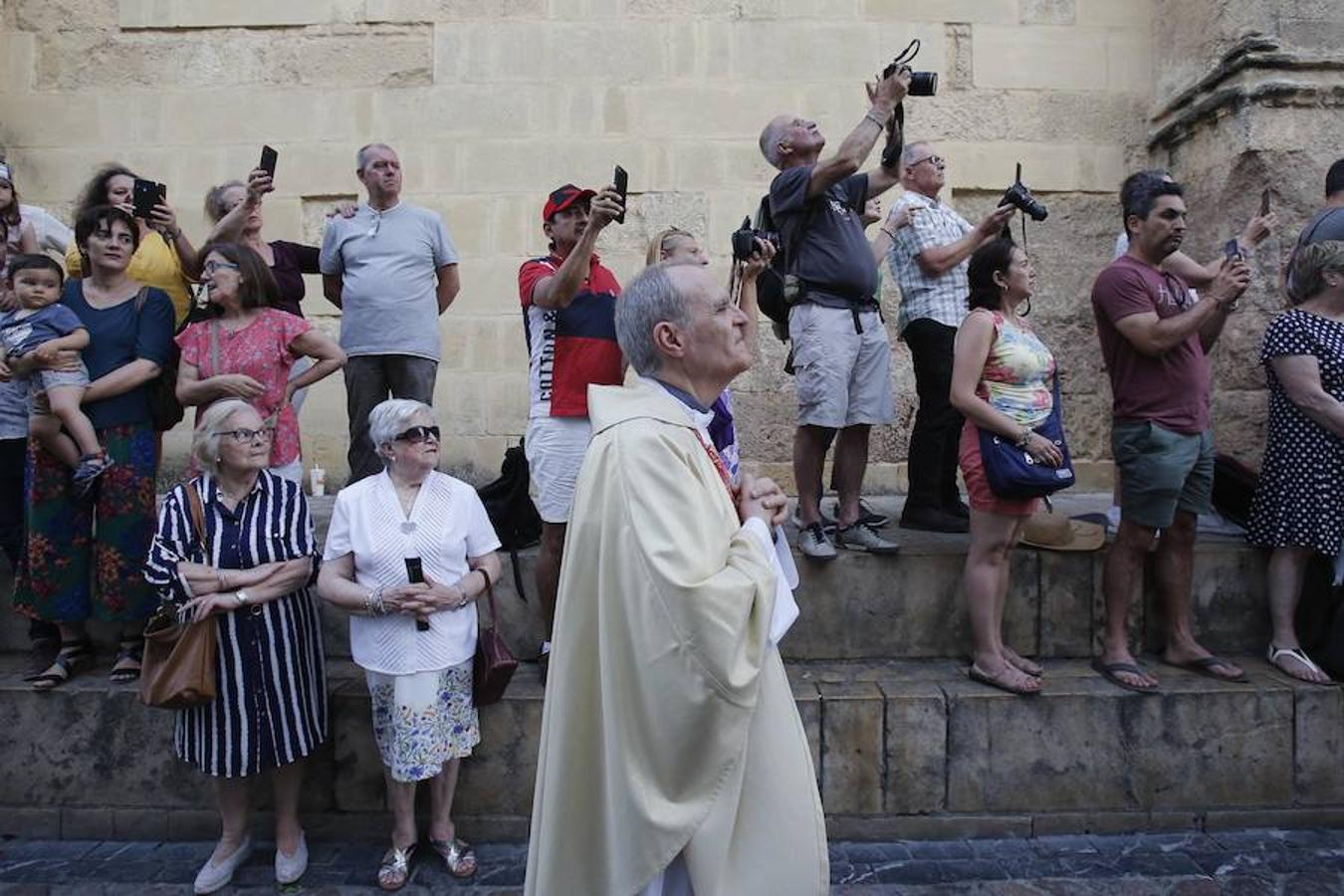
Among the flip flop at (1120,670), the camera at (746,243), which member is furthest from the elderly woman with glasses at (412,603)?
the flip flop at (1120,670)

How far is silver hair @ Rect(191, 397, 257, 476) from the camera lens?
136 inches

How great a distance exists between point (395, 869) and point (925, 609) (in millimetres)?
2540

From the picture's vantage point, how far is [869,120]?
13.5 ft

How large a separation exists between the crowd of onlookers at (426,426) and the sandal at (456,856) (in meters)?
0.01

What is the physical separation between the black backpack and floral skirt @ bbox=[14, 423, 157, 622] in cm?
150

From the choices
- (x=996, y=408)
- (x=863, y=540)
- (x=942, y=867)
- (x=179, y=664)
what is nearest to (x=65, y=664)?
(x=179, y=664)

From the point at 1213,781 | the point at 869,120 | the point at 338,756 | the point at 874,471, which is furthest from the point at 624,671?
the point at 874,471

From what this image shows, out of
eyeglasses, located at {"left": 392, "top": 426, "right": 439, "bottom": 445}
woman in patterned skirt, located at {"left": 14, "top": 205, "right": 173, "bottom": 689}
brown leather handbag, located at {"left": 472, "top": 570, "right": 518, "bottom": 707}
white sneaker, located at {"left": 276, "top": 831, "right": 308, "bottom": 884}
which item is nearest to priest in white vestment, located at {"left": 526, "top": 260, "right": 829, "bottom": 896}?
brown leather handbag, located at {"left": 472, "top": 570, "right": 518, "bottom": 707}

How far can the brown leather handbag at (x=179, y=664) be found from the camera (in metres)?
3.35

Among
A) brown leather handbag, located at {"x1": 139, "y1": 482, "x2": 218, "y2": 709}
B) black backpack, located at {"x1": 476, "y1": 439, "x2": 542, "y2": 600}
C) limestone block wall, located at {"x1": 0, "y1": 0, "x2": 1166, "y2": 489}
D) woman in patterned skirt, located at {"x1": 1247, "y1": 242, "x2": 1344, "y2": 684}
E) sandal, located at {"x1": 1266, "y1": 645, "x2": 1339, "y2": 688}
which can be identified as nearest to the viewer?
brown leather handbag, located at {"x1": 139, "y1": 482, "x2": 218, "y2": 709}

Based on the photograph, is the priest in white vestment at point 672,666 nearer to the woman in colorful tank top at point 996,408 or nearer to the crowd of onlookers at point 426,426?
the crowd of onlookers at point 426,426

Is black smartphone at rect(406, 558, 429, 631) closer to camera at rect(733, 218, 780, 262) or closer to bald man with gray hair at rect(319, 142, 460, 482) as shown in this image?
bald man with gray hair at rect(319, 142, 460, 482)

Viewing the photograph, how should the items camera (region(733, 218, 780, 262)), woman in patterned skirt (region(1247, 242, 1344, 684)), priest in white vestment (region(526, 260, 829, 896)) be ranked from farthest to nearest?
1. woman in patterned skirt (region(1247, 242, 1344, 684))
2. camera (region(733, 218, 780, 262))
3. priest in white vestment (region(526, 260, 829, 896))

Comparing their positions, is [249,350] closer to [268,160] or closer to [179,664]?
[268,160]
